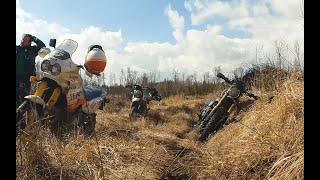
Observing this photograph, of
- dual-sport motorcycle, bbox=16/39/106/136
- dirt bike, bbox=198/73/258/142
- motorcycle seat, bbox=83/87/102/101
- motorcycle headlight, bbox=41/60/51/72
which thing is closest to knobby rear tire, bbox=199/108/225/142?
dirt bike, bbox=198/73/258/142

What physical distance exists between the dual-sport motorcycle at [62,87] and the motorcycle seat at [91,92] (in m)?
0.29

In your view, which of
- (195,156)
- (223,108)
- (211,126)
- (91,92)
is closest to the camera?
(195,156)

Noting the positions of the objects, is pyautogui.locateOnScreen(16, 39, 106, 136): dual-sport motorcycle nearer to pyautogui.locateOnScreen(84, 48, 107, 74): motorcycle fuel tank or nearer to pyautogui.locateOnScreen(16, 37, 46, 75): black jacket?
pyautogui.locateOnScreen(84, 48, 107, 74): motorcycle fuel tank

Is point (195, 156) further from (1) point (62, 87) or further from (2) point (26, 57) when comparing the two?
(2) point (26, 57)

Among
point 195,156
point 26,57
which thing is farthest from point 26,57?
point 195,156

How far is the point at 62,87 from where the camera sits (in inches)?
211

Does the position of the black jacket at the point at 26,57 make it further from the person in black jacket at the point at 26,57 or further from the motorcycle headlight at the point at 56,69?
the motorcycle headlight at the point at 56,69

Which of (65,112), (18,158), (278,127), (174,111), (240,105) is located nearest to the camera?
(18,158)

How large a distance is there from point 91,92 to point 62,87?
1.03m
